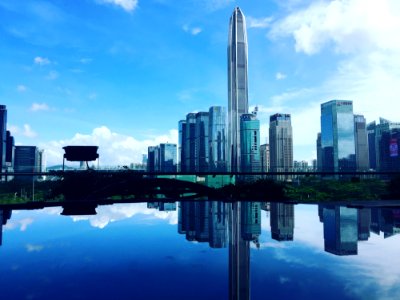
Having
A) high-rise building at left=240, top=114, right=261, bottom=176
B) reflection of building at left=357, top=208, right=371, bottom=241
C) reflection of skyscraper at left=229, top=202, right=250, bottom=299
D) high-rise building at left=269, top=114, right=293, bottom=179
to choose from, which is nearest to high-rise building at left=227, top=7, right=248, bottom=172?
high-rise building at left=240, top=114, right=261, bottom=176

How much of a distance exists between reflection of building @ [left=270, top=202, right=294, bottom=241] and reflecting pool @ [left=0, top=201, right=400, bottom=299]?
3.2 inches

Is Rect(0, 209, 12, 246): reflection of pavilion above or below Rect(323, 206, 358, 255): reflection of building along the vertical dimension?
below

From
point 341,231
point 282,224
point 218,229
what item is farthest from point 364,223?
point 218,229

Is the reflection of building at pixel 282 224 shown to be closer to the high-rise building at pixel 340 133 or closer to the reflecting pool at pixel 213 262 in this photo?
the reflecting pool at pixel 213 262

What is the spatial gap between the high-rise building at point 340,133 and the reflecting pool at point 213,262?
16670 centimetres

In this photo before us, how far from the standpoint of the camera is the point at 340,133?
175125 millimetres

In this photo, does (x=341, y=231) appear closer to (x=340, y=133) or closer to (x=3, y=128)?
(x=3, y=128)

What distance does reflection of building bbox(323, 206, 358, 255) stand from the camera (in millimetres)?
16189

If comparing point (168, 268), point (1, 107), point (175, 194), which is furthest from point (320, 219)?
point (1, 107)

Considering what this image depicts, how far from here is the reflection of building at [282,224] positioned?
773 inches

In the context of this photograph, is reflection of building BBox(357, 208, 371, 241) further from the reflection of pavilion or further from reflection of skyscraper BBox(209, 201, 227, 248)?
the reflection of pavilion

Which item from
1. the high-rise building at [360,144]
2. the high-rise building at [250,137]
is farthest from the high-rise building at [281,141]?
the high-rise building at [360,144]

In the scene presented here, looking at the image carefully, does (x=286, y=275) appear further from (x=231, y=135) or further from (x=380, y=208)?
(x=231, y=135)

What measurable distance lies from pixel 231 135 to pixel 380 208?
165 metres
